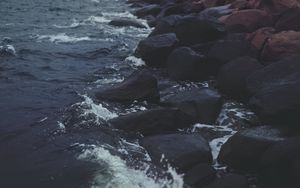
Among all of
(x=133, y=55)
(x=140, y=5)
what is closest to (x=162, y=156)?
(x=133, y=55)

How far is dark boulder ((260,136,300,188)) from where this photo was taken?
266 inches

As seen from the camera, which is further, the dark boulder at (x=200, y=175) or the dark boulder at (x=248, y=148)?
the dark boulder at (x=248, y=148)

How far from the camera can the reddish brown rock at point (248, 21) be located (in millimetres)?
14695

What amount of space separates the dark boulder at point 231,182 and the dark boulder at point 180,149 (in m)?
0.74

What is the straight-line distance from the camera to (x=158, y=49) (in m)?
13.4

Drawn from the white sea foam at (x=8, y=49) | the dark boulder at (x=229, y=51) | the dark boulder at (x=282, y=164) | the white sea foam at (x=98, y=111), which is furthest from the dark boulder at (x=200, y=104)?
the white sea foam at (x=8, y=49)

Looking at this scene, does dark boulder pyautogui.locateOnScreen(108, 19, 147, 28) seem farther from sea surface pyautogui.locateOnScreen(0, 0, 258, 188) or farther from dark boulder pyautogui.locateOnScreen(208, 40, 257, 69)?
dark boulder pyautogui.locateOnScreen(208, 40, 257, 69)

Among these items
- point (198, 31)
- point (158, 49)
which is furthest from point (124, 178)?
point (198, 31)

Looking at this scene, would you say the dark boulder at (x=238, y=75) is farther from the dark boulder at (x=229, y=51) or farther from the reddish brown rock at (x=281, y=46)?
the reddish brown rock at (x=281, y=46)

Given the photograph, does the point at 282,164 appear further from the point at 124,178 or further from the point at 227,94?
the point at 227,94

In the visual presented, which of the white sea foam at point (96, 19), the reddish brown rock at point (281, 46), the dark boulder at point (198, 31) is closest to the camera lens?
the reddish brown rock at point (281, 46)

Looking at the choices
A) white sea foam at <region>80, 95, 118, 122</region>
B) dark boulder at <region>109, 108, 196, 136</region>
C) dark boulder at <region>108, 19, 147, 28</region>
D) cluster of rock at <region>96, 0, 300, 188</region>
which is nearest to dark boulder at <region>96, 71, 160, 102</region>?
cluster of rock at <region>96, 0, 300, 188</region>

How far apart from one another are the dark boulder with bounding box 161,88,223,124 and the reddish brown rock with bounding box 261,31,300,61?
2.56 metres

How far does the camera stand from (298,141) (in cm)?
691
